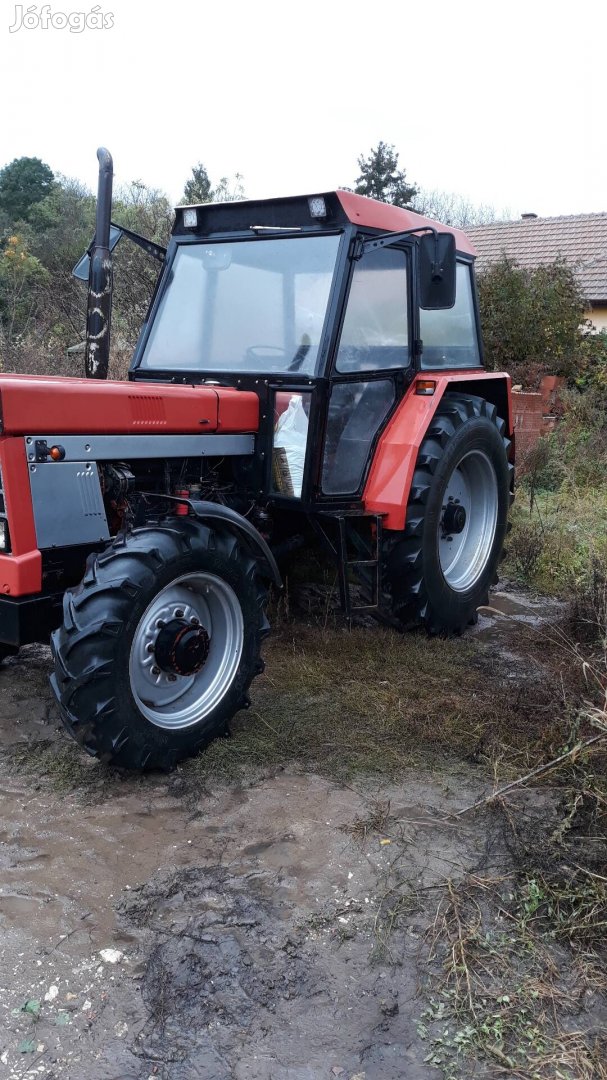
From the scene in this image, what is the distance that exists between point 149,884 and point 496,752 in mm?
1553

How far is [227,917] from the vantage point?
2656 millimetres

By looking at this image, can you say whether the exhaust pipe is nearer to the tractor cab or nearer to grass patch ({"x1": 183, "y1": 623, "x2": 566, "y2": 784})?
the tractor cab

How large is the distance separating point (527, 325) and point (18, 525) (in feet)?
30.6

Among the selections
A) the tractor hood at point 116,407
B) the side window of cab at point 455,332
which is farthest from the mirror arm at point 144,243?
the side window of cab at point 455,332

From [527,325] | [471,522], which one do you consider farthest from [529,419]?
[471,522]

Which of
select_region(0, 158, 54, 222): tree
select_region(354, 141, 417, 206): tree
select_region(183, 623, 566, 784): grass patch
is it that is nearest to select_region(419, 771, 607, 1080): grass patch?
select_region(183, 623, 566, 784): grass patch

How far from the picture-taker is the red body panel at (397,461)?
448 centimetres

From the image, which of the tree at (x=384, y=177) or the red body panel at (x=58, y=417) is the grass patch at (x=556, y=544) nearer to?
the red body panel at (x=58, y=417)

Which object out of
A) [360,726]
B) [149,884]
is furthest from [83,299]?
[149,884]

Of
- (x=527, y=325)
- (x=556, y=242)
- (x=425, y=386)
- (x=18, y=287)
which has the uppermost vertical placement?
(x=556, y=242)

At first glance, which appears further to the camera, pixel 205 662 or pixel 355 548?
pixel 355 548

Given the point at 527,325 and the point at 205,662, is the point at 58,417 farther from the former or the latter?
the point at 527,325

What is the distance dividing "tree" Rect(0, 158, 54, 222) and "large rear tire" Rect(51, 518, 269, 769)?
75.8 feet

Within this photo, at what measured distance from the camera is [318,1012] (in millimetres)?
2324
